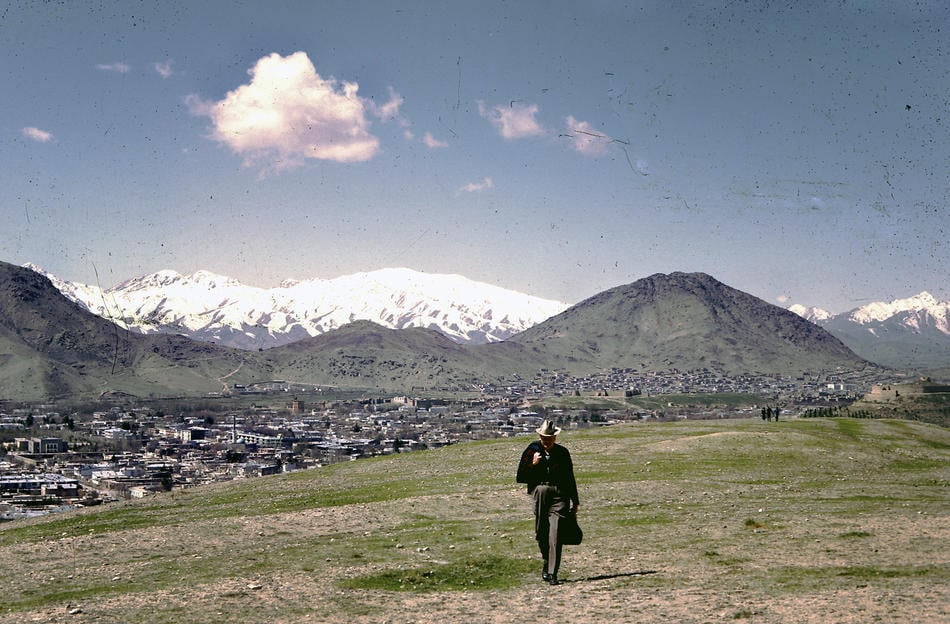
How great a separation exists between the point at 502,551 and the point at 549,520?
3.28m

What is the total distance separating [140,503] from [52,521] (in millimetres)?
3695

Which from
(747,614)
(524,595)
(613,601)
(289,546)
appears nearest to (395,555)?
(289,546)

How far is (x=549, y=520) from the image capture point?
14875 millimetres

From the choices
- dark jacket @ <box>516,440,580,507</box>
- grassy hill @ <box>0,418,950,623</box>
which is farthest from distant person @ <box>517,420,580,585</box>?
grassy hill @ <box>0,418,950,623</box>

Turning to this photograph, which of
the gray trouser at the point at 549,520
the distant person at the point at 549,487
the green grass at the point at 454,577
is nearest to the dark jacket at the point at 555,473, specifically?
the distant person at the point at 549,487

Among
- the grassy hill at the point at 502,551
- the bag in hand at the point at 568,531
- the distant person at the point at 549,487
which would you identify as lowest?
the grassy hill at the point at 502,551

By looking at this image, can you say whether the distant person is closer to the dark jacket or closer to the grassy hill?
the dark jacket

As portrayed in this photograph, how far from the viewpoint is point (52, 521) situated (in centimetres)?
2678

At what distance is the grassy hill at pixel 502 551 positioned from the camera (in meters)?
12.8

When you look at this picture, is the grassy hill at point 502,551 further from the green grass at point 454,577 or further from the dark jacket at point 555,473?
the dark jacket at point 555,473

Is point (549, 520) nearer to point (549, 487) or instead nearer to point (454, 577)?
point (549, 487)

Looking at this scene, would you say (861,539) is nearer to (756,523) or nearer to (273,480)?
(756,523)

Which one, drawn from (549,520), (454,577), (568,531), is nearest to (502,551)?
(454,577)

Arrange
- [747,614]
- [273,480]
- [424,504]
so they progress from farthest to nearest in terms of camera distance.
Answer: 1. [273,480]
2. [424,504]
3. [747,614]
